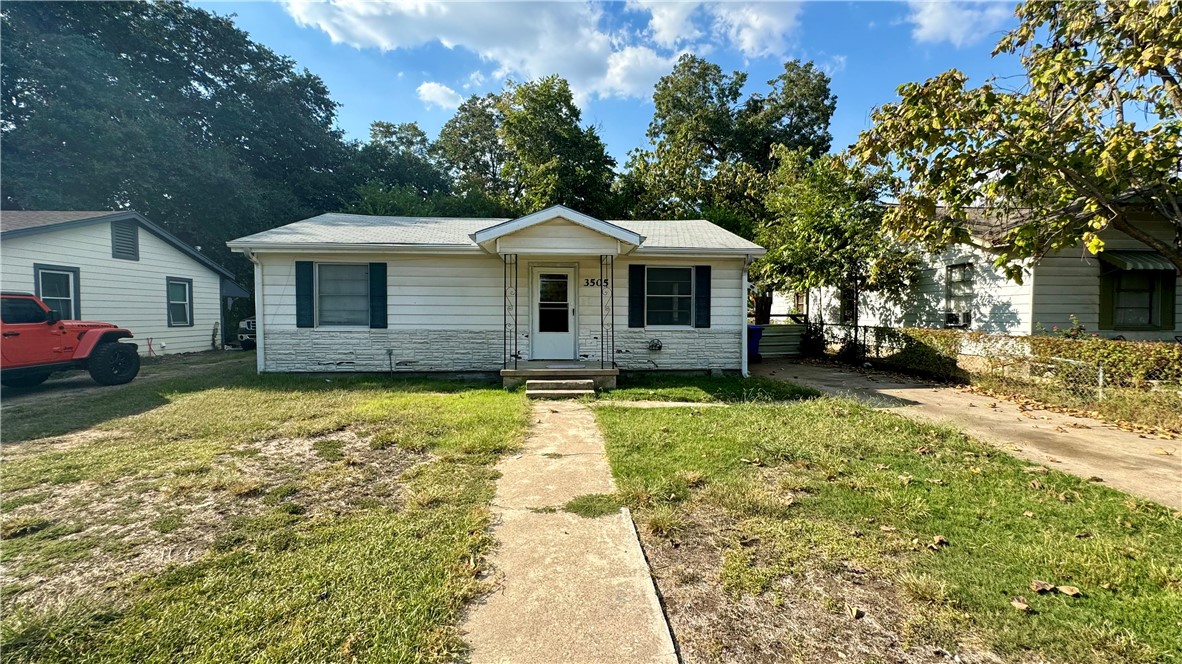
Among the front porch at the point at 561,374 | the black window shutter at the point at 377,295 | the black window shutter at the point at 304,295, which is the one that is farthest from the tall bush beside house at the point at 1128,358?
the black window shutter at the point at 304,295

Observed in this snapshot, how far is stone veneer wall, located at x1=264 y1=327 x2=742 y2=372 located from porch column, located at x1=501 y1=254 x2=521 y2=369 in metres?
0.17

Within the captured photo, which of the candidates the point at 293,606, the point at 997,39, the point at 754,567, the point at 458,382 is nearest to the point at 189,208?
the point at 458,382

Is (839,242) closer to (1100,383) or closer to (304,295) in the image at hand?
(1100,383)

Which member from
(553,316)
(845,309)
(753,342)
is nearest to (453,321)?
(553,316)

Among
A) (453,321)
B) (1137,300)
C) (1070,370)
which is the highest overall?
(1137,300)

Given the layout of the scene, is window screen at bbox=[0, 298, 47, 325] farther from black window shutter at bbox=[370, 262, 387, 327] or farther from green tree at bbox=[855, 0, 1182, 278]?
green tree at bbox=[855, 0, 1182, 278]

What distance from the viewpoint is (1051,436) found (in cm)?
567

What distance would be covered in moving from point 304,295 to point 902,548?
33.3 feet

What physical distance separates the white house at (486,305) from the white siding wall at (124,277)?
551 cm

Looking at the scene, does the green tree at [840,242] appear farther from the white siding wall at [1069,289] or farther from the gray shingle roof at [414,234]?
the gray shingle roof at [414,234]

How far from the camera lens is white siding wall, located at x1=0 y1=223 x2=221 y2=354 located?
1019 cm

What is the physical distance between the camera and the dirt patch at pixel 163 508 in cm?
265

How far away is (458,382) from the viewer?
917 centimetres

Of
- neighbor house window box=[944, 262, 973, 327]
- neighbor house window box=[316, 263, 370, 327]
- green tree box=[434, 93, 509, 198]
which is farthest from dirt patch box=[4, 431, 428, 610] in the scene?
green tree box=[434, 93, 509, 198]
